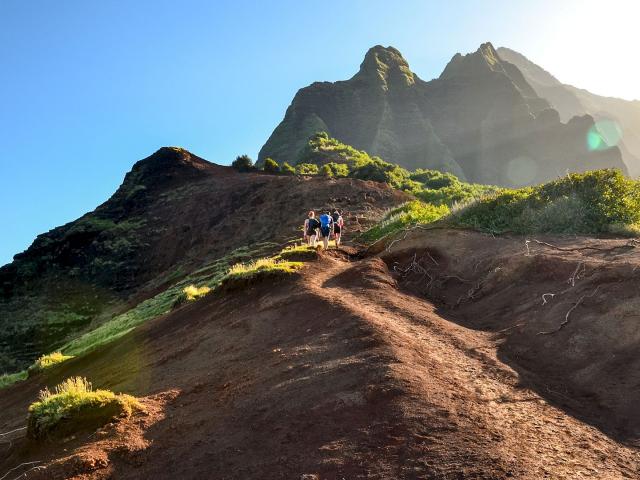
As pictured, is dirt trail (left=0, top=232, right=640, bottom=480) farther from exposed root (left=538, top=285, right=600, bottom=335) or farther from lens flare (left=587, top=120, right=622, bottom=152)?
lens flare (left=587, top=120, right=622, bottom=152)

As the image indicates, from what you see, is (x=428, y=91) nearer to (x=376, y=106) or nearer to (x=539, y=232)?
(x=376, y=106)

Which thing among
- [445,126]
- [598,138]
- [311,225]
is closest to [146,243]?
[311,225]

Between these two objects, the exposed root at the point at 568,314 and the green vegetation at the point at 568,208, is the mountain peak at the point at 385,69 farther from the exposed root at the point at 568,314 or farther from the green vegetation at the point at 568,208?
the exposed root at the point at 568,314

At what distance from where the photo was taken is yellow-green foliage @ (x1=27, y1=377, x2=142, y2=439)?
8.09 metres

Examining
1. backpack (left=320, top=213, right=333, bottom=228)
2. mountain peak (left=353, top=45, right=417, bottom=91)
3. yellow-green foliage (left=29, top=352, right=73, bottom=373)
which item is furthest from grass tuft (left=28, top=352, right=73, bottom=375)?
mountain peak (left=353, top=45, right=417, bottom=91)

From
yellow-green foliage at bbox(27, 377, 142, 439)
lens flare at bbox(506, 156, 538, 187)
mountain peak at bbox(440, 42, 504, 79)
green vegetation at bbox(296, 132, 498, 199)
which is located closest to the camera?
yellow-green foliage at bbox(27, 377, 142, 439)

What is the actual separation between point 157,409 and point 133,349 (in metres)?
8.32

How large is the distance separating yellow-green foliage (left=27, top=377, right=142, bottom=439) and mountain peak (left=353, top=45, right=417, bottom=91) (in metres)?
128

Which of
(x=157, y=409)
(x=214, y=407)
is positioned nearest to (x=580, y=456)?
(x=214, y=407)

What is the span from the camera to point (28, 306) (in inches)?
1693

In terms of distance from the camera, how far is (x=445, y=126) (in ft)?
421

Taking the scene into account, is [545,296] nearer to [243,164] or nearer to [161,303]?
[161,303]

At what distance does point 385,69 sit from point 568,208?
128949 millimetres

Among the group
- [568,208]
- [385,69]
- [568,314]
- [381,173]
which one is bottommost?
[568,314]
